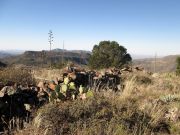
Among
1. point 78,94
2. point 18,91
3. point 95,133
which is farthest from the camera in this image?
point 78,94

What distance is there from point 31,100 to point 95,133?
2.17 meters

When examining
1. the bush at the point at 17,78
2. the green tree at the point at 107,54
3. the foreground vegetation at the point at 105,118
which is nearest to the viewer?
the foreground vegetation at the point at 105,118

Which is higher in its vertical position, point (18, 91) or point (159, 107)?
point (18, 91)

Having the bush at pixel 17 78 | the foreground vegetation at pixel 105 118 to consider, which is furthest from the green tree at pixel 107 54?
the foreground vegetation at pixel 105 118

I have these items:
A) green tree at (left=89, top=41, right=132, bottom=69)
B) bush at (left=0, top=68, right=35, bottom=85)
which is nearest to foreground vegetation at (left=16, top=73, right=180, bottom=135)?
bush at (left=0, top=68, right=35, bottom=85)

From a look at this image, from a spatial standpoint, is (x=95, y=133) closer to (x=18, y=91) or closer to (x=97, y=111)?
(x=97, y=111)

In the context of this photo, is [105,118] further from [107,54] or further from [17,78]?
[107,54]

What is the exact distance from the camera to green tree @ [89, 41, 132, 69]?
1460 inches

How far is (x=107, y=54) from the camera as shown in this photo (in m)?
40.8

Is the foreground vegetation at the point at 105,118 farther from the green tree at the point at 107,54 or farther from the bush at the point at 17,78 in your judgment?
the green tree at the point at 107,54

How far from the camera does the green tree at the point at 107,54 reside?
37094 millimetres

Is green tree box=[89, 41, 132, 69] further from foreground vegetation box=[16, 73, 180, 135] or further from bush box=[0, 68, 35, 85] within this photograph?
foreground vegetation box=[16, 73, 180, 135]

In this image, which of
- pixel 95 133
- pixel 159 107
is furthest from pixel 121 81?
pixel 95 133

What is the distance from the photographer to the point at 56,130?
184 inches
